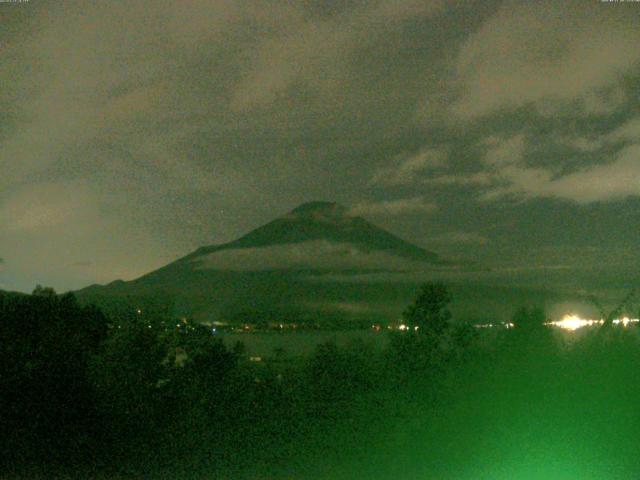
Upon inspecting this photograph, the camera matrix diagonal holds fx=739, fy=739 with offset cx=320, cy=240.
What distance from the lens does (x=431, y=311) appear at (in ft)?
42.1

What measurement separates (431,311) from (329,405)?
3.14 metres

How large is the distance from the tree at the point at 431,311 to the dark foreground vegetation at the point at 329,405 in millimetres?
25

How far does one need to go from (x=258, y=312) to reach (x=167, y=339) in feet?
32.4

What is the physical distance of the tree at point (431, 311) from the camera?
12.8m

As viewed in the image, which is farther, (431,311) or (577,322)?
(431,311)

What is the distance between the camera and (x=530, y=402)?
926 cm

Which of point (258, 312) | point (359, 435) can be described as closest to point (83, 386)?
point (359, 435)

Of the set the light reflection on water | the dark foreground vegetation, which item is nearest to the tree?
the dark foreground vegetation

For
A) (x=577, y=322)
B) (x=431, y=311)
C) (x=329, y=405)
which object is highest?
(x=431, y=311)

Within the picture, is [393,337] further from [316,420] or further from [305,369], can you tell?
[316,420]

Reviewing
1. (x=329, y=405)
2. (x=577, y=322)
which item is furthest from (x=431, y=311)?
(x=329, y=405)

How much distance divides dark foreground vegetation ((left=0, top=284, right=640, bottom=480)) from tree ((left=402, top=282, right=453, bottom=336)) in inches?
1.0

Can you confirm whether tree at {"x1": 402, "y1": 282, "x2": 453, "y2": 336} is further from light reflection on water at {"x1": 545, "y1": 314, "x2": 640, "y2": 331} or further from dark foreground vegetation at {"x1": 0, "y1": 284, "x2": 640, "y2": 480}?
light reflection on water at {"x1": 545, "y1": 314, "x2": 640, "y2": 331}

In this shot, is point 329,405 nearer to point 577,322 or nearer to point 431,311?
point 431,311
